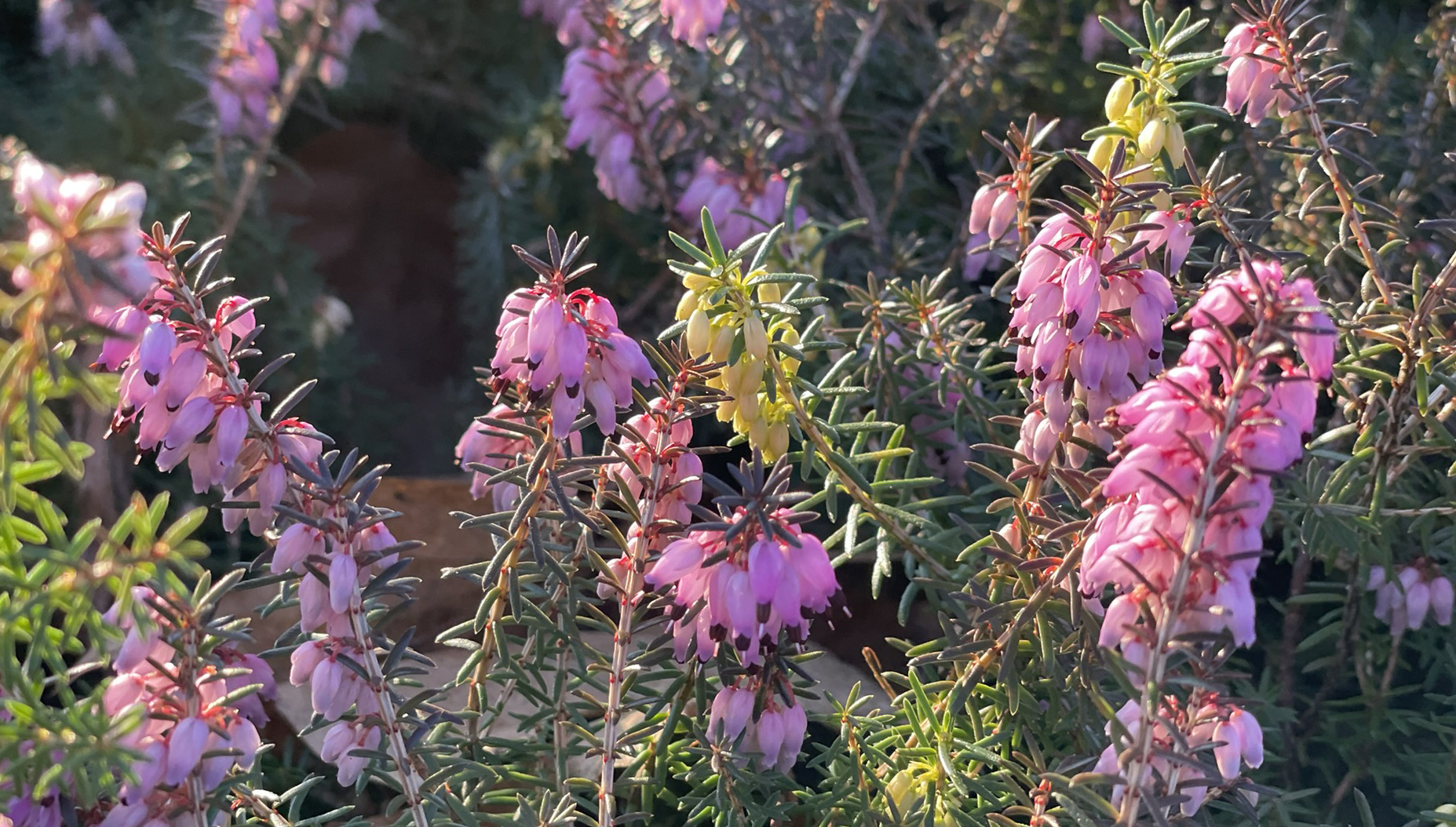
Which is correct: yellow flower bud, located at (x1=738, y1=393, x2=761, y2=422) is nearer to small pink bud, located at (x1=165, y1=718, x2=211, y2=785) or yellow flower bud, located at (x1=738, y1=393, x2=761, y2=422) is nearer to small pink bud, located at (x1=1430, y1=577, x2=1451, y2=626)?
small pink bud, located at (x1=165, y1=718, x2=211, y2=785)

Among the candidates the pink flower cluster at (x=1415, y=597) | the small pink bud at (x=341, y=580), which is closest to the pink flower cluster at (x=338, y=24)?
the small pink bud at (x=341, y=580)

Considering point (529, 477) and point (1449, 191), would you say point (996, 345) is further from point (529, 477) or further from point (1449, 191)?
point (1449, 191)

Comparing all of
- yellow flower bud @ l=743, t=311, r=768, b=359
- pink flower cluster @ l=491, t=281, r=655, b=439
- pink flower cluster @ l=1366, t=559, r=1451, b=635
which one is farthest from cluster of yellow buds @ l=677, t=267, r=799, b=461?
pink flower cluster @ l=1366, t=559, r=1451, b=635

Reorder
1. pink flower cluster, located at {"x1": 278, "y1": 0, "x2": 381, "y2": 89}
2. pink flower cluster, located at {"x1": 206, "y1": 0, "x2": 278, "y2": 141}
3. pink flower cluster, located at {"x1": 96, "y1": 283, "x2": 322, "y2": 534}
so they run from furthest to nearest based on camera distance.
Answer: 1. pink flower cluster, located at {"x1": 278, "y1": 0, "x2": 381, "y2": 89}
2. pink flower cluster, located at {"x1": 206, "y1": 0, "x2": 278, "y2": 141}
3. pink flower cluster, located at {"x1": 96, "y1": 283, "x2": 322, "y2": 534}

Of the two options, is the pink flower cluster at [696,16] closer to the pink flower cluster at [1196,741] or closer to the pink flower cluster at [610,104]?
the pink flower cluster at [610,104]

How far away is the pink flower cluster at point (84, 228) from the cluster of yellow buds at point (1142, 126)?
1.43 m

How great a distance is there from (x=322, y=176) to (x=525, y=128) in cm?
128

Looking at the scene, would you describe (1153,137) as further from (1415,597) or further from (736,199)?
(736,199)

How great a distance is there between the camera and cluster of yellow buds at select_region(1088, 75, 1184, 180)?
1947mm

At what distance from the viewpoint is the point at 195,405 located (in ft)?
5.65

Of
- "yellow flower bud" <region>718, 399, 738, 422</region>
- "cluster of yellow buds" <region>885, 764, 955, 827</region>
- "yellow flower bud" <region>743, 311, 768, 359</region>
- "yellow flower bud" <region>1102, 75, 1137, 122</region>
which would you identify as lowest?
"cluster of yellow buds" <region>885, 764, 955, 827</region>

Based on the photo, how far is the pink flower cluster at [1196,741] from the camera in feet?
5.21

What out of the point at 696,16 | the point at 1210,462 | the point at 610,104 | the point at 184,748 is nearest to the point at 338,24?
the point at 610,104

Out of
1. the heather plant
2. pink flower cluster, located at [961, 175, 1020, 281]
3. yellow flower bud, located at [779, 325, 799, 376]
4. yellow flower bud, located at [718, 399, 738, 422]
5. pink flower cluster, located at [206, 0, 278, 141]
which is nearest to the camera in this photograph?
the heather plant
